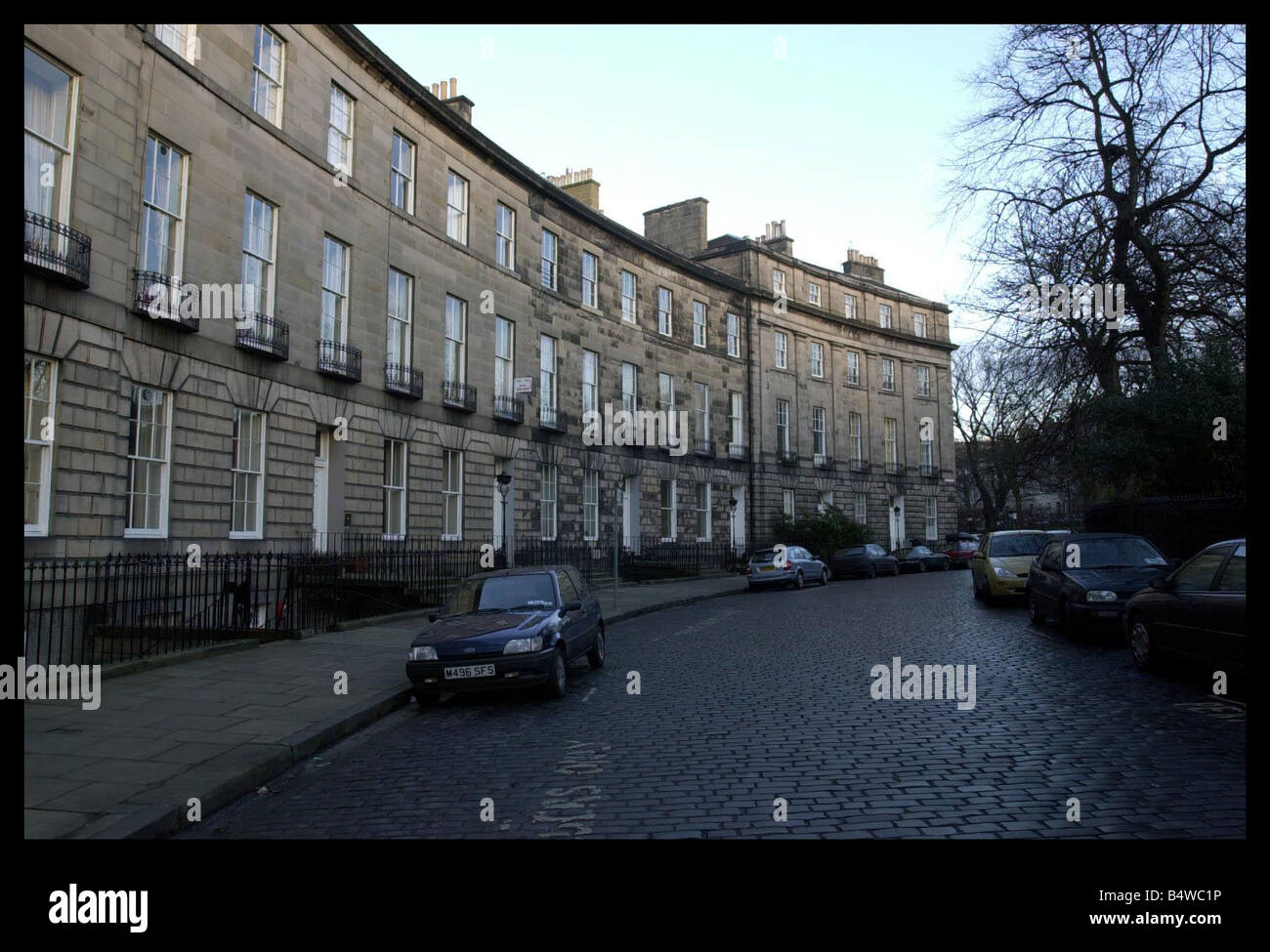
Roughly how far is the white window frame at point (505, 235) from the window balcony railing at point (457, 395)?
464 centimetres

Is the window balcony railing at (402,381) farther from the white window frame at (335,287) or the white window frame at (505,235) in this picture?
the white window frame at (505,235)

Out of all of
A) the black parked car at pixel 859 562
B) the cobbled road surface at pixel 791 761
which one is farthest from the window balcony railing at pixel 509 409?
the cobbled road surface at pixel 791 761

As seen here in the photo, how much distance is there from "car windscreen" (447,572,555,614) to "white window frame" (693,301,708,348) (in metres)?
27.5

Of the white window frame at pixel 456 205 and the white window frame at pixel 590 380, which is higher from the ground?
the white window frame at pixel 456 205

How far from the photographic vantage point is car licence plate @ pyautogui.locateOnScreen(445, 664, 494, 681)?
30.7 ft

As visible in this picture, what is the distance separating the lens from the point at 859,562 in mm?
34094

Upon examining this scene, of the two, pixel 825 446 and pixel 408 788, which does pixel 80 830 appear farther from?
pixel 825 446

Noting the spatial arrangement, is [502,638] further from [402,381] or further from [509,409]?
[509,409]

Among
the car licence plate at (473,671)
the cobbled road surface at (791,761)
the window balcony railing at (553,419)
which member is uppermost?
the window balcony railing at (553,419)

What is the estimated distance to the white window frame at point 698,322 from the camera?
37844 millimetres

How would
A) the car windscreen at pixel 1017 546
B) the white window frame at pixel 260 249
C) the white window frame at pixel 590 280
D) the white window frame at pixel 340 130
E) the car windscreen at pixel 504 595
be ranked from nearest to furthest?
the car windscreen at pixel 504 595
the white window frame at pixel 260 249
the car windscreen at pixel 1017 546
the white window frame at pixel 340 130
the white window frame at pixel 590 280

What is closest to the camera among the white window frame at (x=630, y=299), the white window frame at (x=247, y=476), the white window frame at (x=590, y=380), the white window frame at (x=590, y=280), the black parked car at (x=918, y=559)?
the white window frame at (x=247, y=476)

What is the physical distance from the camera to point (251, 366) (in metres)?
17.3
